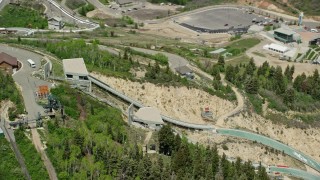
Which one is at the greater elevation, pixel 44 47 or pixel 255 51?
pixel 44 47

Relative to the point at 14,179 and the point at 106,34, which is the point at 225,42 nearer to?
the point at 106,34

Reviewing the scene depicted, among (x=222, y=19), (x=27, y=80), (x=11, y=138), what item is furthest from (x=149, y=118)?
(x=222, y=19)

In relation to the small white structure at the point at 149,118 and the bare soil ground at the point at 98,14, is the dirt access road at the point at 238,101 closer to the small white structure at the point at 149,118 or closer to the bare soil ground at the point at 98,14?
the small white structure at the point at 149,118

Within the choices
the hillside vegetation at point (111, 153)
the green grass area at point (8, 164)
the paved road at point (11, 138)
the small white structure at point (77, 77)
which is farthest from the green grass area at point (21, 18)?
the green grass area at point (8, 164)

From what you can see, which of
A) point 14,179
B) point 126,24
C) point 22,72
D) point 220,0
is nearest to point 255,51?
point 126,24

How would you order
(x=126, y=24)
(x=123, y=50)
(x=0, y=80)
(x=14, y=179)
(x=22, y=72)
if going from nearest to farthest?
(x=14, y=179) → (x=0, y=80) → (x=22, y=72) → (x=123, y=50) → (x=126, y=24)

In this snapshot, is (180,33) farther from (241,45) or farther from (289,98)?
(289,98)

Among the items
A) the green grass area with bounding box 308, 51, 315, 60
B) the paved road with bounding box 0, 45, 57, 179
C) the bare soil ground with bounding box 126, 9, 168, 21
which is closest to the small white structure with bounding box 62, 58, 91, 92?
the paved road with bounding box 0, 45, 57, 179
